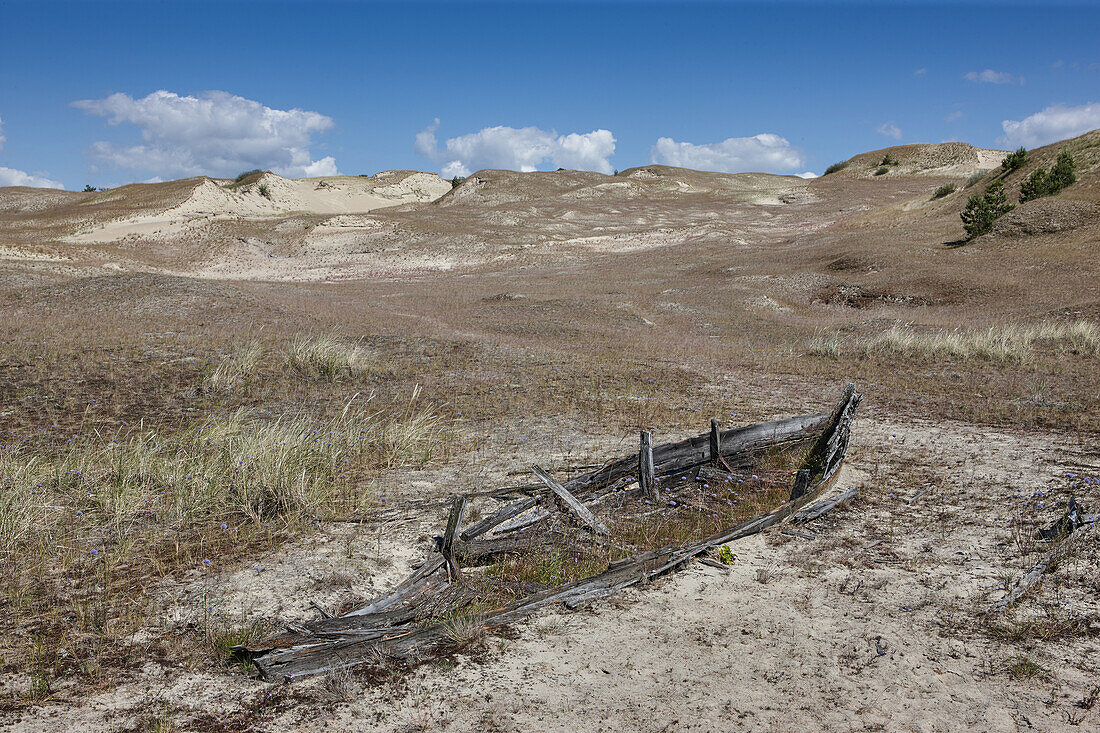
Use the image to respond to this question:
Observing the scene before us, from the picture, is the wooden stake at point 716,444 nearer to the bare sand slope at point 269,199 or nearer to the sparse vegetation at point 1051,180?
the sparse vegetation at point 1051,180

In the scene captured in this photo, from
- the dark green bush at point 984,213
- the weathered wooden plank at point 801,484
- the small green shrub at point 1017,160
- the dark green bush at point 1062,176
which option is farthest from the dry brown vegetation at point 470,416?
the small green shrub at point 1017,160

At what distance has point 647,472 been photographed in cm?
623

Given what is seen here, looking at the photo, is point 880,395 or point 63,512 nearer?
point 63,512

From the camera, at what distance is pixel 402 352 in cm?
→ 1438

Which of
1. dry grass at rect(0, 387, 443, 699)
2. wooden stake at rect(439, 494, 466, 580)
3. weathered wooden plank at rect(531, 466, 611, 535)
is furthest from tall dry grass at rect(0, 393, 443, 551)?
weathered wooden plank at rect(531, 466, 611, 535)

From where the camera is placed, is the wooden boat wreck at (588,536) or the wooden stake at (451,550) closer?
the wooden boat wreck at (588,536)

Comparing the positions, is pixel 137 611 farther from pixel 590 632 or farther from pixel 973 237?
pixel 973 237

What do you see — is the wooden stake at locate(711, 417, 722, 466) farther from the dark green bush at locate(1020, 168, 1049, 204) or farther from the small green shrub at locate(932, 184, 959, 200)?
the small green shrub at locate(932, 184, 959, 200)

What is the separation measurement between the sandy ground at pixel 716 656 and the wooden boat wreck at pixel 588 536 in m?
0.17

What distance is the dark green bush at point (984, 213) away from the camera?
1267 inches

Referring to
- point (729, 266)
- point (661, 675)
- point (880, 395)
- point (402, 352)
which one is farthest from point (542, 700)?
point (729, 266)

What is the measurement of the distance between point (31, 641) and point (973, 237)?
Result: 3812 centimetres

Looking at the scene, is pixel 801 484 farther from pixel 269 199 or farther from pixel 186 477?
pixel 269 199

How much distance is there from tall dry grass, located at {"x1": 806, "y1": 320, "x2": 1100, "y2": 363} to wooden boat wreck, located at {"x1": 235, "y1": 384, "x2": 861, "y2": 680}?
923cm
